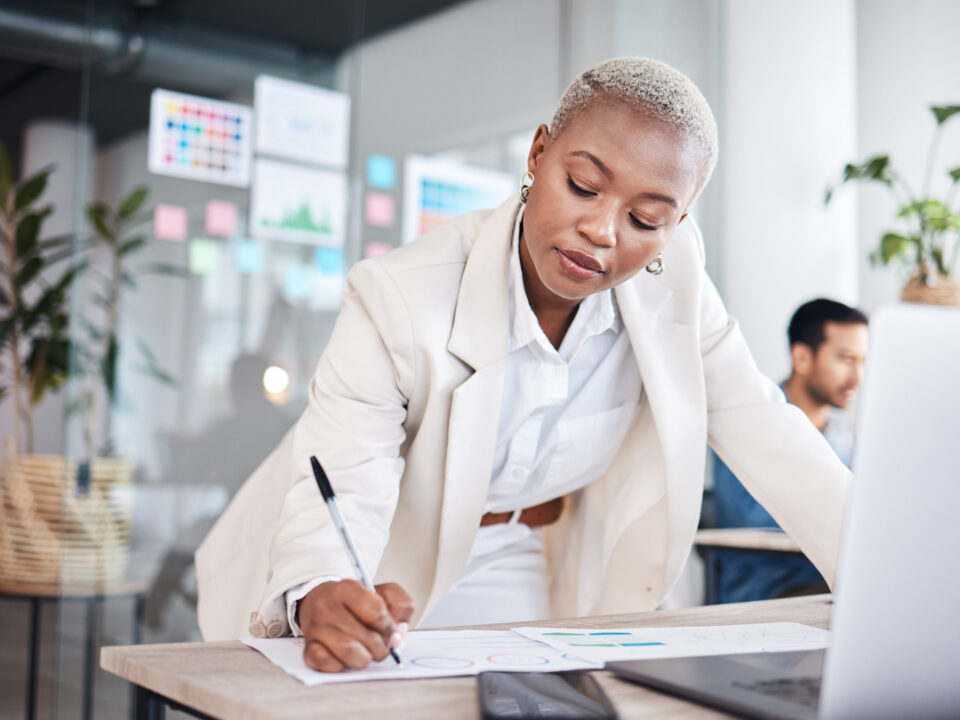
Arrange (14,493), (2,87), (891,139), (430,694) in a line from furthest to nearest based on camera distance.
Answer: (2,87), (891,139), (14,493), (430,694)

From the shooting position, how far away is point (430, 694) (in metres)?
0.75

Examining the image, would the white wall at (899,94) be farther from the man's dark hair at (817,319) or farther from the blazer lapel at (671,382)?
the blazer lapel at (671,382)

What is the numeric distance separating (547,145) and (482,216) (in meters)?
0.20

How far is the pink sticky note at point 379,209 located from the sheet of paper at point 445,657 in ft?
8.40

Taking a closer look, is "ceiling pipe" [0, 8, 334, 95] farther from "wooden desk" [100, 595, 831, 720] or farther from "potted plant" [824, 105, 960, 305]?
"wooden desk" [100, 595, 831, 720]

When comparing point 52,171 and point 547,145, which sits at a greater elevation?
point 52,171

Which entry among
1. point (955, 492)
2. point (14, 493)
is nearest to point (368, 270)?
point (955, 492)

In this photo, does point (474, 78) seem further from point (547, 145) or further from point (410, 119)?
point (547, 145)

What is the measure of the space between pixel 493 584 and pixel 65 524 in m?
1.88

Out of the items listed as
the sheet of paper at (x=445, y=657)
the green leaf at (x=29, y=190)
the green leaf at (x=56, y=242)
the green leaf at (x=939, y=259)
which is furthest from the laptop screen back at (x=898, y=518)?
the green leaf at (x=939, y=259)

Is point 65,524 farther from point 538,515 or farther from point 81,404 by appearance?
point 538,515

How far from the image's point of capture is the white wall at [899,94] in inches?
179

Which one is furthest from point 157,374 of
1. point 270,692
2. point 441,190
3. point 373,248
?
point 270,692

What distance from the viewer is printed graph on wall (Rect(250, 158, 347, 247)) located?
3232 millimetres
